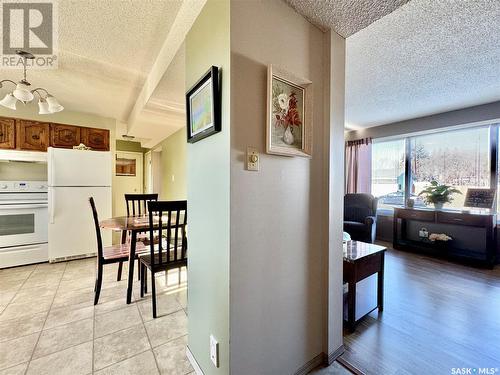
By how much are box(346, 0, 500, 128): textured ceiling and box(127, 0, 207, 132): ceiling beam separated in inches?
53.3

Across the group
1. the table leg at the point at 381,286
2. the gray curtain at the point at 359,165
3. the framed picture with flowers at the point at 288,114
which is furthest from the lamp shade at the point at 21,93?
the gray curtain at the point at 359,165

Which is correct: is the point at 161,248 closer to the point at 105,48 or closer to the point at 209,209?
the point at 209,209

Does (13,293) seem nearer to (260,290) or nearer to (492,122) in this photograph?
(260,290)

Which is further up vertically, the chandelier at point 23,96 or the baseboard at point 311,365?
the chandelier at point 23,96

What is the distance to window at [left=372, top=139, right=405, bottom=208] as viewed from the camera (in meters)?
4.68

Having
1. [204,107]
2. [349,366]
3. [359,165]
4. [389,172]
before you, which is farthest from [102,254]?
[389,172]

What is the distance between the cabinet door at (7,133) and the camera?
3.19 m

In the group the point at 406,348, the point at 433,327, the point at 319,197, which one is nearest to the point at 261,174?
the point at 319,197

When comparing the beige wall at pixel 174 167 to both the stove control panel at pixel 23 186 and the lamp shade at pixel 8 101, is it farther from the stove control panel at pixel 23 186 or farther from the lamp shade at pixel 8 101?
the lamp shade at pixel 8 101

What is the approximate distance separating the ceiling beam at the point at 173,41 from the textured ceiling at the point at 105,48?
44mm

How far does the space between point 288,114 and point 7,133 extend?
4.11m

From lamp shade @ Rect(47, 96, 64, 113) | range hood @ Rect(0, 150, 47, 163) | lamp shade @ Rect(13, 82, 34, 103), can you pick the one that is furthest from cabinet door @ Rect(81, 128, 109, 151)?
lamp shade @ Rect(13, 82, 34, 103)

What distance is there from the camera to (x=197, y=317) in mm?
1411

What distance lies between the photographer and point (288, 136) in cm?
131
